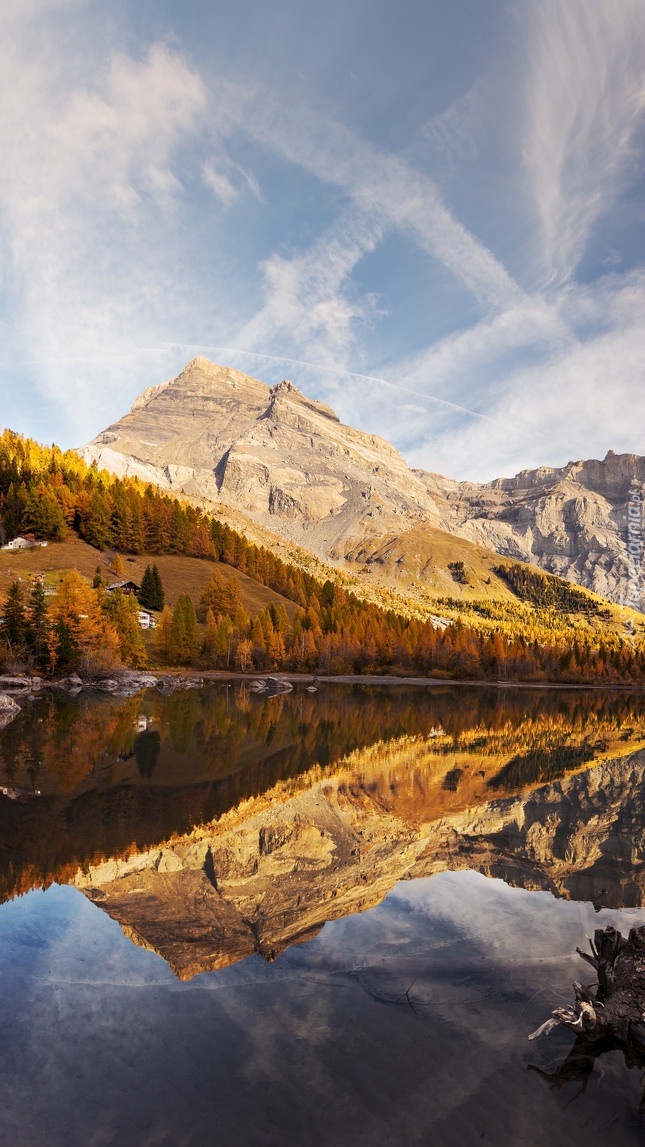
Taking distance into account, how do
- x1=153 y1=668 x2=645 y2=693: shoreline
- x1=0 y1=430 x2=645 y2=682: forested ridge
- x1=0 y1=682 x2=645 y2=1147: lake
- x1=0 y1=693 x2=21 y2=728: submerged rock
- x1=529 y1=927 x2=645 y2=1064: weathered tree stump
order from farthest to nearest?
x1=153 y1=668 x2=645 y2=693: shoreline
x1=0 y1=430 x2=645 y2=682: forested ridge
x1=0 y1=693 x2=21 y2=728: submerged rock
x1=529 y1=927 x2=645 y2=1064: weathered tree stump
x1=0 y1=682 x2=645 y2=1147: lake

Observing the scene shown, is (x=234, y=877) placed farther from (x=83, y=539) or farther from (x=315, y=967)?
(x=83, y=539)

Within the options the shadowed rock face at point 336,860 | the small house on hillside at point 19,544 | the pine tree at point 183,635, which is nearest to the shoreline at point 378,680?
the pine tree at point 183,635

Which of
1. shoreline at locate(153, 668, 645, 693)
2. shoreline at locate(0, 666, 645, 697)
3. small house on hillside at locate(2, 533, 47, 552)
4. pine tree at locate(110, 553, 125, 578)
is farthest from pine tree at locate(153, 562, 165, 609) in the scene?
small house on hillside at locate(2, 533, 47, 552)

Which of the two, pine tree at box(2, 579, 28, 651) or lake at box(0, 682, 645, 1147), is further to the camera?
pine tree at box(2, 579, 28, 651)

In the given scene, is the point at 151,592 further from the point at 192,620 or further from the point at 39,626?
the point at 39,626

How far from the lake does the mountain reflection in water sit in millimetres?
131

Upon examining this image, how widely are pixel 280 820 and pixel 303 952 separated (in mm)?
10572

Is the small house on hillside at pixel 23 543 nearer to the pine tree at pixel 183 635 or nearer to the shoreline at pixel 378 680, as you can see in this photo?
the pine tree at pixel 183 635

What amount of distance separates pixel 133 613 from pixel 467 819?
91045 millimetres

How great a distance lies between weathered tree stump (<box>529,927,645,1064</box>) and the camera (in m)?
10.7

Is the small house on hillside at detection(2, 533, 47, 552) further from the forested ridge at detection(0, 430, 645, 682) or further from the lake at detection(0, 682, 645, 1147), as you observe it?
the lake at detection(0, 682, 645, 1147)

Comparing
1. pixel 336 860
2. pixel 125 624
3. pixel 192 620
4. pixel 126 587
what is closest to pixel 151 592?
pixel 126 587

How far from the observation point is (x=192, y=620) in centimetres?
12144

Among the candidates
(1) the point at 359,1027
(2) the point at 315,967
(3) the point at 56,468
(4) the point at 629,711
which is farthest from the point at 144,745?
(3) the point at 56,468
